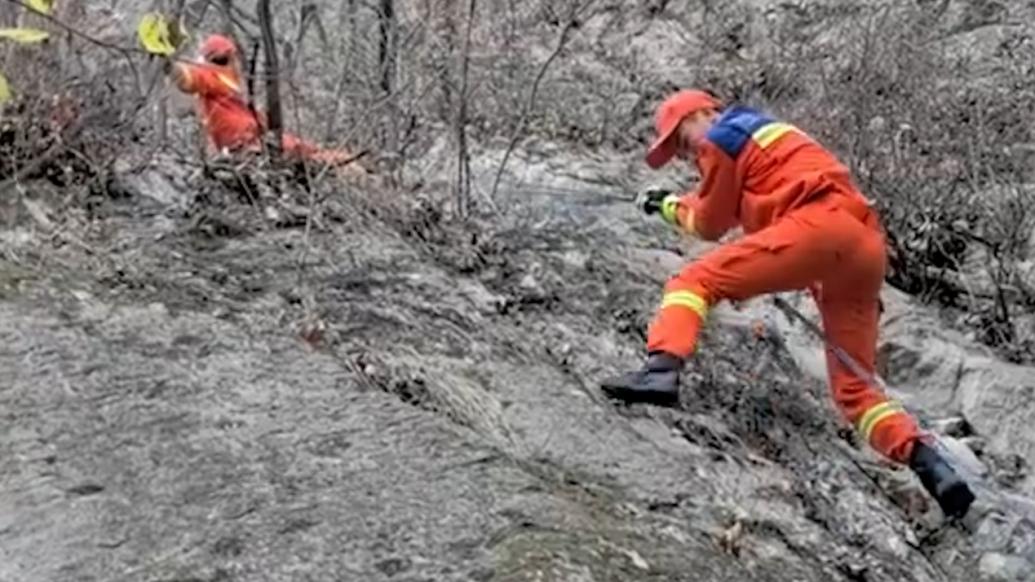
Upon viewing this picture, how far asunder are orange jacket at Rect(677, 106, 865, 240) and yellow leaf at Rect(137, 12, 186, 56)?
3.35 meters

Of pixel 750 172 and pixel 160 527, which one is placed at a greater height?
pixel 750 172

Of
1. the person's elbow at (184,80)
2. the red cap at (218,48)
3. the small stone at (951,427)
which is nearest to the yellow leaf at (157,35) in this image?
the small stone at (951,427)

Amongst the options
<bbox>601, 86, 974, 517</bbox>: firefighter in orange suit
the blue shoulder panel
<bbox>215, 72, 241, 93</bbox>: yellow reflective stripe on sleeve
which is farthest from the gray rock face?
<bbox>215, 72, 241, 93</bbox>: yellow reflective stripe on sleeve

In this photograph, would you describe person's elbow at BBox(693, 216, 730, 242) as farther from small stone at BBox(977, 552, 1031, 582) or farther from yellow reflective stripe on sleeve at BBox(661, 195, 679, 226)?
small stone at BBox(977, 552, 1031, 582)

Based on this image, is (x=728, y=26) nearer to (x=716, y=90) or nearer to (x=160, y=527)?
(x=716, y=90)

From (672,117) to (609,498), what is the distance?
66.2 inches

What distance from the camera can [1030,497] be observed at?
616cm

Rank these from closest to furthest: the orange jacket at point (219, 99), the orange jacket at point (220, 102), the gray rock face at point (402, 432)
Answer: the gray rock face at point (402, 432), the orange jacket at point (220, 102), the orange jacket at point (219, 99)

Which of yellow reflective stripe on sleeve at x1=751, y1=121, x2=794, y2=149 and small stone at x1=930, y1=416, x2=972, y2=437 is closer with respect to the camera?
yellow reflective stripe on sleeve at x1=751, y1=121, x2=794, y2=149

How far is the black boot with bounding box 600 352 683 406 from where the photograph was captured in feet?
16.7

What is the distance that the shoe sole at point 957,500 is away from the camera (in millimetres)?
5332

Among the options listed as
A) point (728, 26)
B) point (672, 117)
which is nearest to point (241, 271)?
point (672, 117)

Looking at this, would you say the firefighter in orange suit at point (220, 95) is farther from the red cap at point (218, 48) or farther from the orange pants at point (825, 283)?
the orange pants at point (825, 283)

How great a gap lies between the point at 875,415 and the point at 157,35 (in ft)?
12.6
